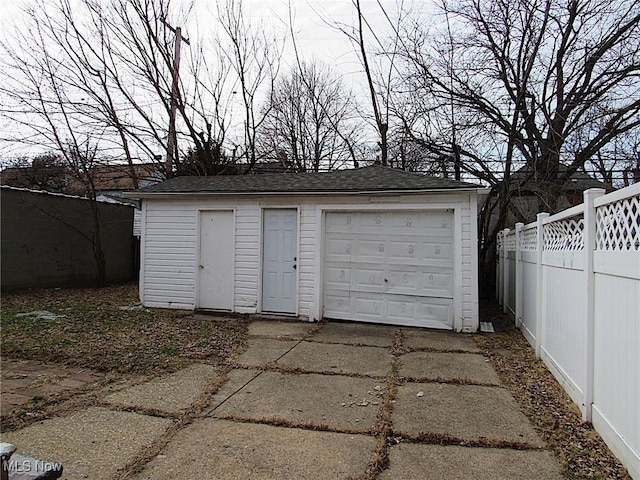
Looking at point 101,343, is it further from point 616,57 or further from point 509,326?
point 616,57

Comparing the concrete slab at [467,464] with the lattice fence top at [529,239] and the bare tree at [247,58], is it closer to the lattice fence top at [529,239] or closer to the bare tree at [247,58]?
the lattice fence top at [529,239]

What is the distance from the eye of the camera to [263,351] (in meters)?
5.30

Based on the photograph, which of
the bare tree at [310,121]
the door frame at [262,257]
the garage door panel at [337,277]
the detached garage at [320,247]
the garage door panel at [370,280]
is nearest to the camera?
the detached garage at [320,247]

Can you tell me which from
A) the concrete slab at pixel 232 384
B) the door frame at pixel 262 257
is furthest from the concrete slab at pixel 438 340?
the concrete slab at pixel 232 384

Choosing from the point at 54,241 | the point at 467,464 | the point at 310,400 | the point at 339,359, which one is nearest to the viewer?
the point at 467,464

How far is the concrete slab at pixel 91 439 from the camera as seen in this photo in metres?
2.49

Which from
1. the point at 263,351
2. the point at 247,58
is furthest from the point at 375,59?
the point at 263,351

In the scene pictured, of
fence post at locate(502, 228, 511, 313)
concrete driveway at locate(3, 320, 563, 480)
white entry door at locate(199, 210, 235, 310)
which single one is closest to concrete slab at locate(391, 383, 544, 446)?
concrete driveway at locate(3, 320, 563, 480)

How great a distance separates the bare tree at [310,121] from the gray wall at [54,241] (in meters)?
6.24

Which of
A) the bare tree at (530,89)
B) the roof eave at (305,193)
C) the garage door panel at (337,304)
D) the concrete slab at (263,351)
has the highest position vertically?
the bare tree at (530,89)

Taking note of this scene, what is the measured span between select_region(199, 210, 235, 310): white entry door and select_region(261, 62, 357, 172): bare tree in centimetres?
738

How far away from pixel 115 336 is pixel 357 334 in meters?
3.58

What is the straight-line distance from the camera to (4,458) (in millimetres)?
1368

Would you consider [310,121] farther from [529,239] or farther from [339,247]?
[529,239]
